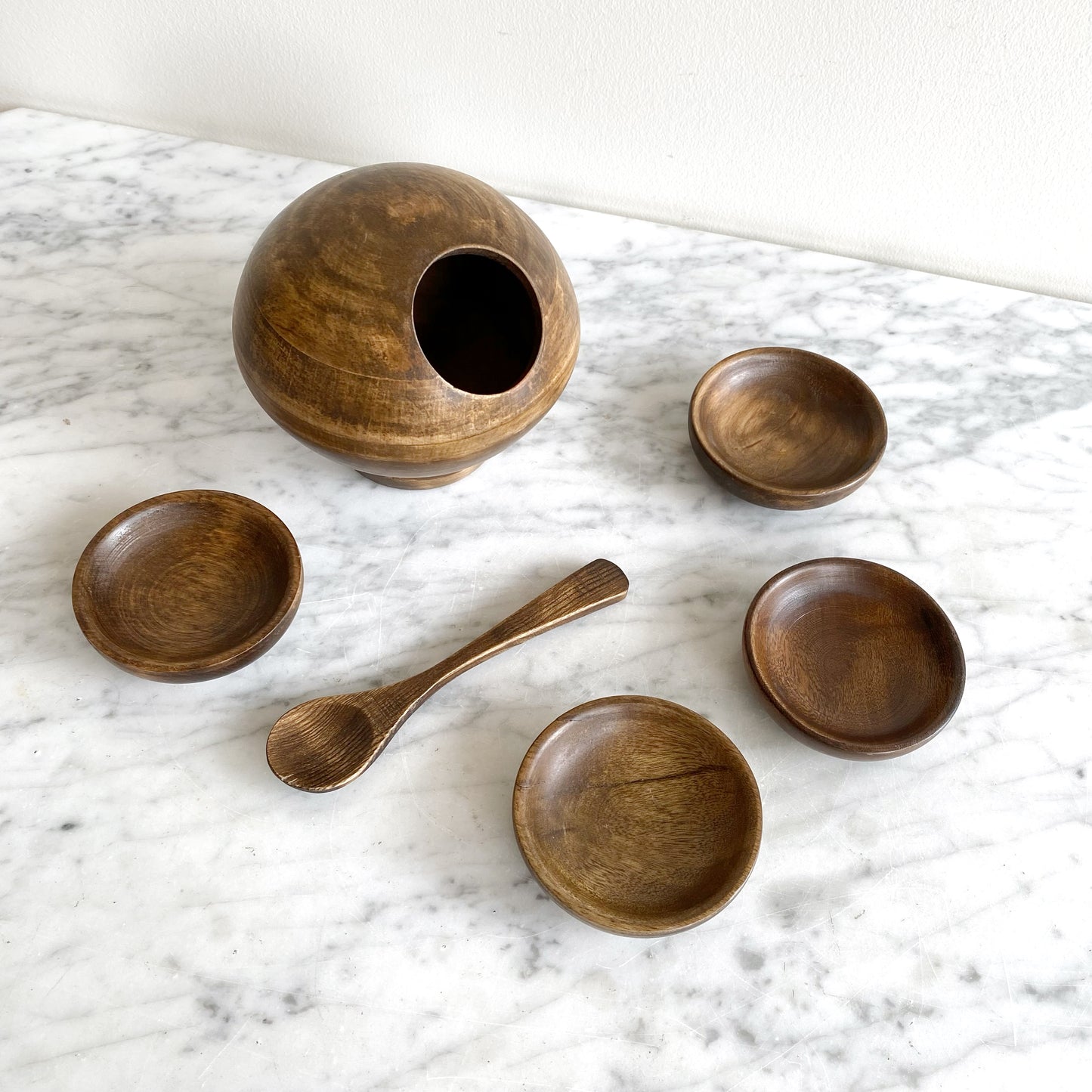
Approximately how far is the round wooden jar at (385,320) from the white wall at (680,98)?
422 mm

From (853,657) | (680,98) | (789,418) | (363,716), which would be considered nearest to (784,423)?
(789,418)

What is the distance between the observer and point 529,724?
0.93 metres

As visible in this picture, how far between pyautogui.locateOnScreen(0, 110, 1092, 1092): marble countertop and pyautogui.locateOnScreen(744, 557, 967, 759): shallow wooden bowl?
0.17 feet

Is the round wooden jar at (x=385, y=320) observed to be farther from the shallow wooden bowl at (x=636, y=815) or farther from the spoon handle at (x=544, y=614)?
the shallow wooden bowl at (x=636, y=815)

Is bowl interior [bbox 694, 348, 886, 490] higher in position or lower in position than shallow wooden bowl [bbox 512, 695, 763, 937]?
higher

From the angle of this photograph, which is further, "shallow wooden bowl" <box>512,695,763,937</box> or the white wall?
the white wall

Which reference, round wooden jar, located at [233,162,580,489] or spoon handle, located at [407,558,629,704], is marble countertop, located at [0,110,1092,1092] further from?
round wooden jar, located at [233,162,580,489]

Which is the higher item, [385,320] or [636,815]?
[385,320]

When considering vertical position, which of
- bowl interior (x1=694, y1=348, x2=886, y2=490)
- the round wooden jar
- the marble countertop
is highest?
the round wooden jar

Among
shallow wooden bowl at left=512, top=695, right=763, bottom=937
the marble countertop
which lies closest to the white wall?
the marble countertop

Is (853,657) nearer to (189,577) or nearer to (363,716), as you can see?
(363,716)

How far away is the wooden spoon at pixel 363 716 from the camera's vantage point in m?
0.86

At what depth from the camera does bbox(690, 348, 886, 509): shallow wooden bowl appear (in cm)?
108

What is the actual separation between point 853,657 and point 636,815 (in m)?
0.29
